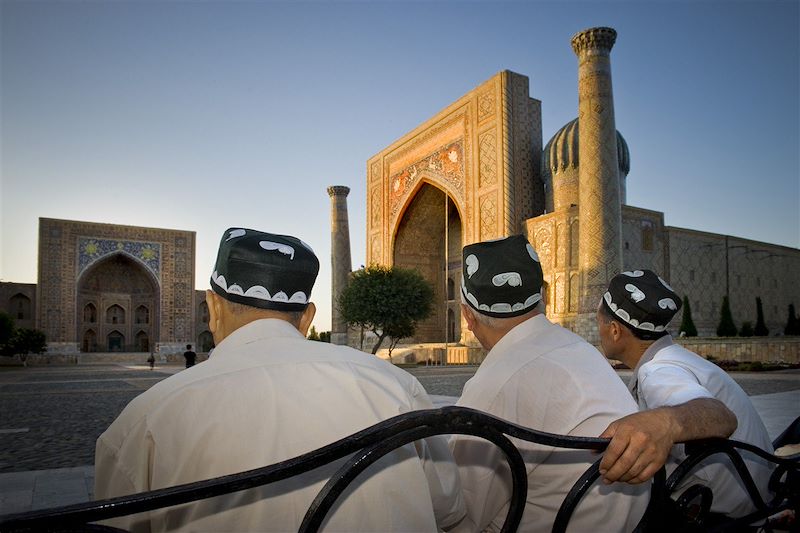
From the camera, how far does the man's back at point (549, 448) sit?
4.03 ft

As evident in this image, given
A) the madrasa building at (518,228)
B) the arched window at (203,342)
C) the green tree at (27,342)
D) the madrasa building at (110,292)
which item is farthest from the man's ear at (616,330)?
the arched window at (203,342)

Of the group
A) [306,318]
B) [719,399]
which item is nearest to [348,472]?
[306,318]

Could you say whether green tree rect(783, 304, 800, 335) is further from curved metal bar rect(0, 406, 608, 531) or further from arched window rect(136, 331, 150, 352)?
arched window rect(136, 331, 150, 352)

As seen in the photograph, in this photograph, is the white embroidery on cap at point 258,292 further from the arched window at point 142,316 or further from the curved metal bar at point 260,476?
the arched window at point 142,316

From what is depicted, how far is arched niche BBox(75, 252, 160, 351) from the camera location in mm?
35062

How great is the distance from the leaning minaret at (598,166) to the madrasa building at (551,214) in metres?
0.02

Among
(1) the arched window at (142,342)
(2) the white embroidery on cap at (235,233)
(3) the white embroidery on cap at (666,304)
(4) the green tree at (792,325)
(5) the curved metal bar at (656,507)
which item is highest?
(2) the white embroidery on cap at (235,233)

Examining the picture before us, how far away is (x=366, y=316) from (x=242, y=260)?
1993 cm

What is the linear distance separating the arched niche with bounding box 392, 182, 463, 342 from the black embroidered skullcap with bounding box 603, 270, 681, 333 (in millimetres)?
22012

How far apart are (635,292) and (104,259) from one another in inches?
1394

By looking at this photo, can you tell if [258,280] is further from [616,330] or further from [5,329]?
[5,329]

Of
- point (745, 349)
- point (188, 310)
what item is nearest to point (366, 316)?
point (745, 349)

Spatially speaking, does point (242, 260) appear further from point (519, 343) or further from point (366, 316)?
point (366, 316)

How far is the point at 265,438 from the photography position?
995 millimetres
